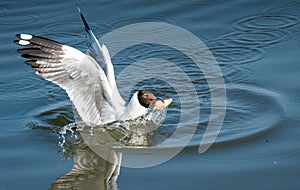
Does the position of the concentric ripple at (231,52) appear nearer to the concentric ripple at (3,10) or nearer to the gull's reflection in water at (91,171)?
the gull's reflection in water at (91,171)

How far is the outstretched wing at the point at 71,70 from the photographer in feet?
21.6

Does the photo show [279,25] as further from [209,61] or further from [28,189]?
[28,189]

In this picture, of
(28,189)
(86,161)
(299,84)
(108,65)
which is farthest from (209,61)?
(28,189)

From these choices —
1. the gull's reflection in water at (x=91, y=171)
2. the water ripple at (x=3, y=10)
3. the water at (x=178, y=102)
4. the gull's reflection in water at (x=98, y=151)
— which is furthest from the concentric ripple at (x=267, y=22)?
the gull's reflection in water at (x=91, y=171)

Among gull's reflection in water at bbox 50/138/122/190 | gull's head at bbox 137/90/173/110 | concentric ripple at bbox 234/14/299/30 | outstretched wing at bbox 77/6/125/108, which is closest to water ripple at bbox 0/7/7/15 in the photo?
concentric ripple at bbox 234/14/299/30

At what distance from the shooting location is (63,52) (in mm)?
6617

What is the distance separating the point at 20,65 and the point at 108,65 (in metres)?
2.00

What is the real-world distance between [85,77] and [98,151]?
681 mm

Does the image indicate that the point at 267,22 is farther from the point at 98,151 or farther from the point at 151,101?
the point at 98,151

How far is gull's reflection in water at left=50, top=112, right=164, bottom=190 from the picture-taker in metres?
5.98

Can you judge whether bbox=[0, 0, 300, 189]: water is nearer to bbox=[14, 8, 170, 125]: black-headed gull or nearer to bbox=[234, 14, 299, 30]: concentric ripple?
bbox=[234, 14, 299, 30]: concentric ripple

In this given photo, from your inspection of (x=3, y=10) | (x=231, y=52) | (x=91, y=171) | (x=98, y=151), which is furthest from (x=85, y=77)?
(x=3, y=10)

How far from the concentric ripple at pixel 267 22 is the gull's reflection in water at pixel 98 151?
8.57ft

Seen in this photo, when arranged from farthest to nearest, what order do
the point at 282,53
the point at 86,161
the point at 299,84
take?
the point at 282,53 → the point at 299,84 → the point at 86,161
